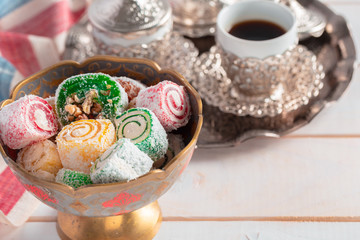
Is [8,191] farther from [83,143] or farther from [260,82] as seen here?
[260,82]

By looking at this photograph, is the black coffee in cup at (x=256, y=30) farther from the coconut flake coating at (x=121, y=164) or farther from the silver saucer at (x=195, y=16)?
the coconut flake coating at (x=121, y=164)

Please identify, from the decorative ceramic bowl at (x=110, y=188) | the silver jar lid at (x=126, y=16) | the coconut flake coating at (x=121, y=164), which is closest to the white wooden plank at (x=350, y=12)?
the silver jar lid at (x=126, y=16)

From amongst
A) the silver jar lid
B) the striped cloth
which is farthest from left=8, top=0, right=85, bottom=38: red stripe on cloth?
the silver jar lid

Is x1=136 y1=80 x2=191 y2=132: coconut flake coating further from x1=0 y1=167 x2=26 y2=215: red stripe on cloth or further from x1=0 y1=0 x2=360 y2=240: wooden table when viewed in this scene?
x1=0 y1=167 x2=26 y2=215: red stripe on cloth

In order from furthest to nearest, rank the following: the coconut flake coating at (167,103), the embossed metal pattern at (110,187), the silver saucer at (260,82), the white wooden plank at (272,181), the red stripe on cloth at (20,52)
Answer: the red stripe on cloth at (20,52) < the silver saucer at (260,82) < the white wooden plank at (272,181) < the coconut flake coating at (167,103) < the embossed metal pattern at (110,187)

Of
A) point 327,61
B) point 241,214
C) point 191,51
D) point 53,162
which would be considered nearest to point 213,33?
point 191,51

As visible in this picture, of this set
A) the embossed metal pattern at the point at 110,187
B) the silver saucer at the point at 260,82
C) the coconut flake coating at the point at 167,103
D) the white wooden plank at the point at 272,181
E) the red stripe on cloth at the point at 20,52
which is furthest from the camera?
the red stripe on cloth at the point at 20,52

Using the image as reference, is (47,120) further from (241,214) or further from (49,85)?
(241,214)
